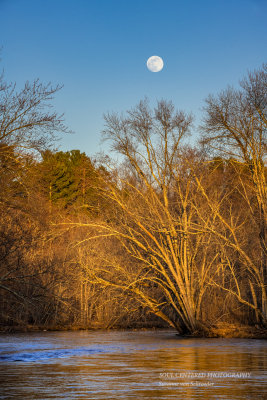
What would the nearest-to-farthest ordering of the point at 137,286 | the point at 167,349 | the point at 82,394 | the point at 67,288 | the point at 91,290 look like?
1. the point at 82,394
2. the point at 167,349
3. the point at 137,286
4. the point at 67,288
5. the point at 91,290

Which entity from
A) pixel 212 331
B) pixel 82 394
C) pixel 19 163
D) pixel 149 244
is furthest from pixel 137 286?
pixel 82 394

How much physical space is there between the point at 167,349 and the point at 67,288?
47.7 ft

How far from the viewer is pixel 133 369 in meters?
16.5

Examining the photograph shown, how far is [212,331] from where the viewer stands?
30828 millimetres

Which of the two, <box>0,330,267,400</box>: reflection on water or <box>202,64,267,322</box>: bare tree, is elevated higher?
<box>202,64,267,322</box>: bare tree

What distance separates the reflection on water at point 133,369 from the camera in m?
11.6

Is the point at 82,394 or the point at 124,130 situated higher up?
the point at 124,130

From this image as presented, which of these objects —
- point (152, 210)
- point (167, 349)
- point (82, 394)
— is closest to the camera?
point (82, 394)

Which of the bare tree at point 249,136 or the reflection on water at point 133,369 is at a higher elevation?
the bare tree at point 249,136

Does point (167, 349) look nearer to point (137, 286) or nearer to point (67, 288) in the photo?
point (137, 286)

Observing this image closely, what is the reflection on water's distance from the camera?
11641 mm

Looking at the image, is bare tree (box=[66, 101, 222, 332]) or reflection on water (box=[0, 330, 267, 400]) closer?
reflection on water (box=[0, 330, 267, 400])

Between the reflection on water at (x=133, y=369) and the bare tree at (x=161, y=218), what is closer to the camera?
the reflection on water at (x=133, y=369)

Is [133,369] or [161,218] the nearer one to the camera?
[133,369]
